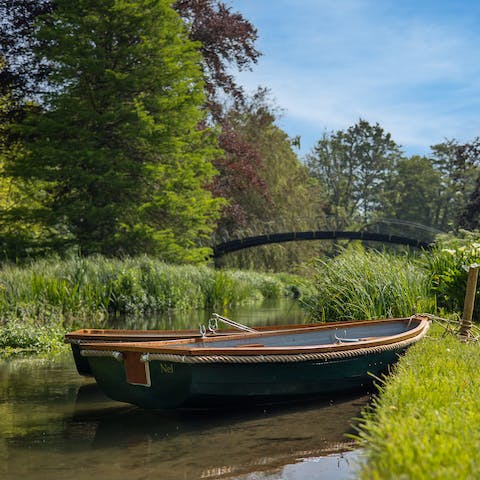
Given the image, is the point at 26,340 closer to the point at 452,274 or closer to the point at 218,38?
the point at 452,274

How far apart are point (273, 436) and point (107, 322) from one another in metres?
9.93

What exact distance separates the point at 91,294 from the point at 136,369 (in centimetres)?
997

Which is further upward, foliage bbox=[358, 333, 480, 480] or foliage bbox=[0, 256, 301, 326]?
foliage bbox=[358, 333, 480, 480]

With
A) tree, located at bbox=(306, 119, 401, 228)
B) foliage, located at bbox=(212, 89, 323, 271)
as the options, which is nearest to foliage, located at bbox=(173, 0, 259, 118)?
foliage, located at bbox=(212, 89, 323, 271)

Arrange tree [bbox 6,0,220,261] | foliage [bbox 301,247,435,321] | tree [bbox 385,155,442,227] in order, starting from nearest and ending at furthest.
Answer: foliage [bbox 301,247,435,321] < tree [bbox 6,0,220,261] < tree [bbox 385,155,442,227]

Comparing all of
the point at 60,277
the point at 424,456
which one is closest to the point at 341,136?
the point at 60,277

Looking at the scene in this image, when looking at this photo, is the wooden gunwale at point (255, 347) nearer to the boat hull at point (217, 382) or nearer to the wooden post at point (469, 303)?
the boat hull at point (217, 382)

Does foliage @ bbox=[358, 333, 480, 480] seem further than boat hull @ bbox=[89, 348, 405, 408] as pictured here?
No

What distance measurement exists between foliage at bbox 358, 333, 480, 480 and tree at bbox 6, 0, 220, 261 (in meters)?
17.7

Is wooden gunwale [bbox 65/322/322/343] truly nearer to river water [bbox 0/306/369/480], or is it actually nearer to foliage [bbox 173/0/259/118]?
river water [bbox 0/306/369/480]

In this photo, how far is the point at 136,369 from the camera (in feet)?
22.7

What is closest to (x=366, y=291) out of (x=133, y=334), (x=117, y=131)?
(x=133, y=334)

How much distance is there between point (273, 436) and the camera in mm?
6477

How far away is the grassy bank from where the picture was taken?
494 inches
